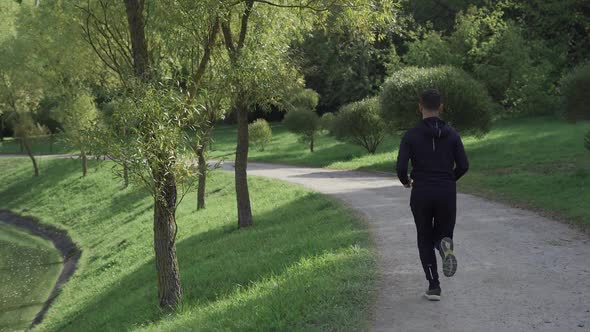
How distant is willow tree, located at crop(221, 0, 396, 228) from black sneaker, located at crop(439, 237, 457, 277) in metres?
7.04

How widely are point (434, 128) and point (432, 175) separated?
20.3 inches

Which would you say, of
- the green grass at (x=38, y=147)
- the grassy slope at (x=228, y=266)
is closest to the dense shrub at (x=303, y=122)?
the grassy slope at (x=228, y=266)

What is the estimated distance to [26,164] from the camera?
45.4 metres

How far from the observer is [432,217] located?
267 inches

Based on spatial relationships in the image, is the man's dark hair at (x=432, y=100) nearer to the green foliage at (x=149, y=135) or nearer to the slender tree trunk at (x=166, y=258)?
the green foliage at (x=149, y=135)

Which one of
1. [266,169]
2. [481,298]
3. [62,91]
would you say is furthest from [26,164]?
[481,298]

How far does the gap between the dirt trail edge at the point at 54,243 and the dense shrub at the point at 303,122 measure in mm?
13969

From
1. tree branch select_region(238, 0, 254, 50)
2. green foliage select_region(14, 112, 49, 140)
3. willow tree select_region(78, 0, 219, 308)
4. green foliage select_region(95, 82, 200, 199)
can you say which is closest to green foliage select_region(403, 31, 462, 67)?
green foliage select_region(14, 112, 49, 140)

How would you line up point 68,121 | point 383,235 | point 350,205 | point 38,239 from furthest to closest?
1. point 68,121
2. point 38,239
3. point 350,205
4. point 383,235

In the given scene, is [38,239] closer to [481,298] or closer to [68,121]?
[68,121]

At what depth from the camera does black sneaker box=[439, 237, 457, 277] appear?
6.36 metres

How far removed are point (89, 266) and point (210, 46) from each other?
13064mm

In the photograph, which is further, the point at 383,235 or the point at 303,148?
the point at 303,148

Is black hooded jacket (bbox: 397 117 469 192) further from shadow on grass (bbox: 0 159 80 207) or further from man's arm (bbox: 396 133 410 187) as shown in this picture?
shadow on grass (bbox: 0 159 80 207)
